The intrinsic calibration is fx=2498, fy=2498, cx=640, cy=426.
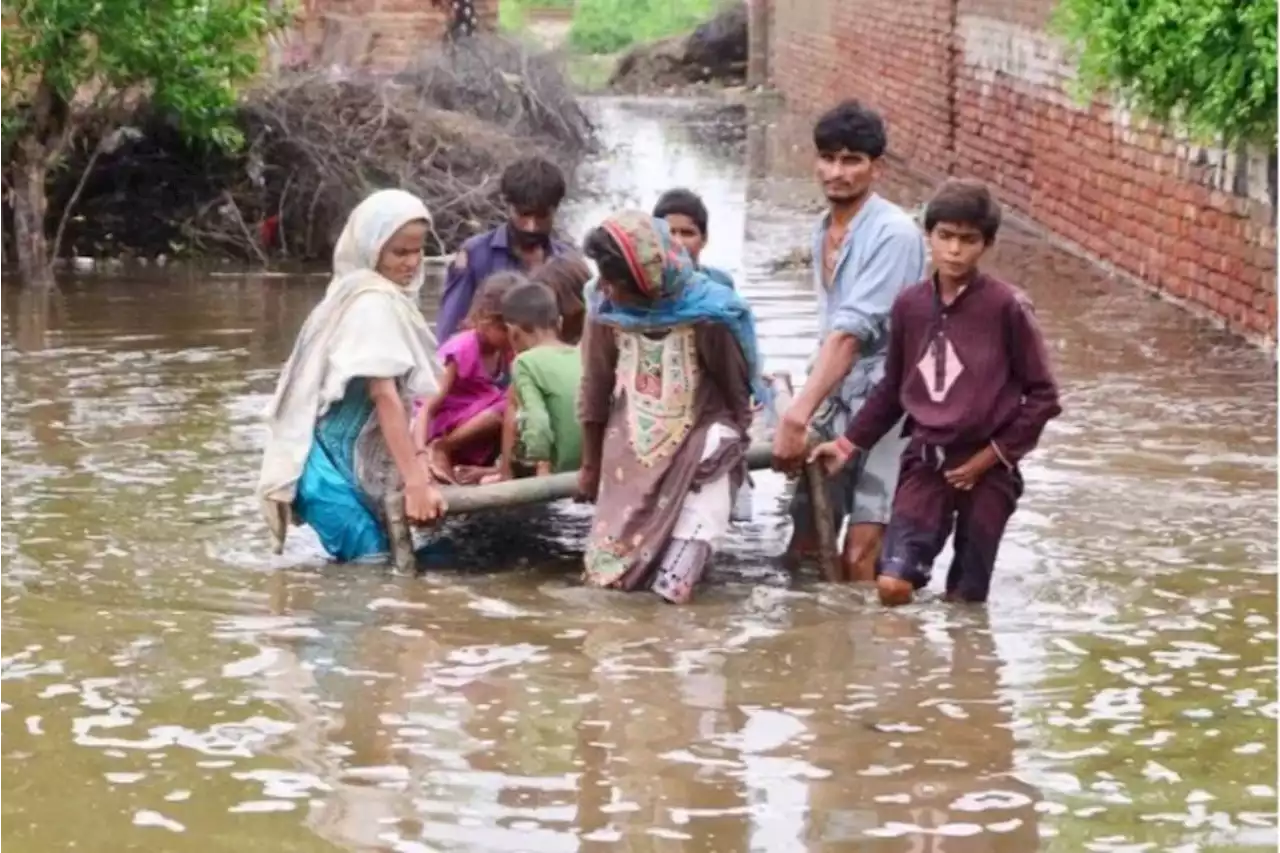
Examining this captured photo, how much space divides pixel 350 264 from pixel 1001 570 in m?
2.28

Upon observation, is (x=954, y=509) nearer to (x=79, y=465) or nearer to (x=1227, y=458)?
(x=1227, y=458)

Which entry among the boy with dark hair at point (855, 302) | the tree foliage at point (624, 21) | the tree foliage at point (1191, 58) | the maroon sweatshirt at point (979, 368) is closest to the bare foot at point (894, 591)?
the boy with dark hair at point (855, 302)

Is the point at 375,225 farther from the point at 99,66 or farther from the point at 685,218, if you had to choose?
the point at 99,66

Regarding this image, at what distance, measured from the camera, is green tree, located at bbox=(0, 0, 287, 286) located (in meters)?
14.6

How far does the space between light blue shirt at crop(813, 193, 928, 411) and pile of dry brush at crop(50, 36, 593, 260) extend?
364 inches

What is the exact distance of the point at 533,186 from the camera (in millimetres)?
8484

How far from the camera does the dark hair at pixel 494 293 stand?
8.27 metres

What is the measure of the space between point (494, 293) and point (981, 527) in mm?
1992

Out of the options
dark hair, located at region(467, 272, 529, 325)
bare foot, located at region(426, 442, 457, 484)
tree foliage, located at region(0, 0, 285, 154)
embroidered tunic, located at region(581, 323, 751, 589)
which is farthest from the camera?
tree foliage, located at region(0, 0, 285, 154)

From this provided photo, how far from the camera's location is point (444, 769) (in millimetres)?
5801

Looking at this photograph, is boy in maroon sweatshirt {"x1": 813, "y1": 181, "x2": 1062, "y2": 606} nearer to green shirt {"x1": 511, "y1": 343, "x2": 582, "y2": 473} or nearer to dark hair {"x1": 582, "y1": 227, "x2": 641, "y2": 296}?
dark hair {"x1": 582, "y1": 227, "x2": 641, "y2": 296}

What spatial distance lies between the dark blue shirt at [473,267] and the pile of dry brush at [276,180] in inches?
296

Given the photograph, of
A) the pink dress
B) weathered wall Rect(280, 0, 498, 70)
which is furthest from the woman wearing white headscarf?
weathered wall Rect(280, 0, 498, 70)

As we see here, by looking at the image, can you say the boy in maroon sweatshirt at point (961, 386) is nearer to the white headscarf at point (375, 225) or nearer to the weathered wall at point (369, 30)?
the white headscarf at point (375, 225)
